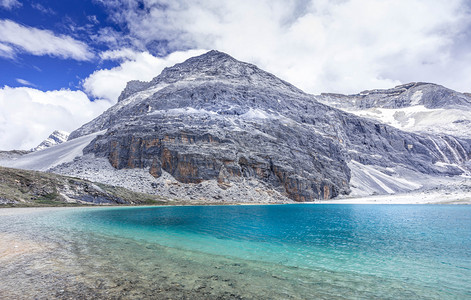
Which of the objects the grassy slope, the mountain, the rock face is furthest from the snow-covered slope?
the grassy slope

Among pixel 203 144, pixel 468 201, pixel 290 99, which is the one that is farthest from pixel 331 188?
pixel 290 99

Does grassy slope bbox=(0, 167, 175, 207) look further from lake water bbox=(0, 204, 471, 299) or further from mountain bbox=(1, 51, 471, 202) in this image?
lake water bbox=(0, 204, 471, 299)

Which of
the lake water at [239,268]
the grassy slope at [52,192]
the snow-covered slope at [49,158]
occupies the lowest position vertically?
the lake water at [239,268]

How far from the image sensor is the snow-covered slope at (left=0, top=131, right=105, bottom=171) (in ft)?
452

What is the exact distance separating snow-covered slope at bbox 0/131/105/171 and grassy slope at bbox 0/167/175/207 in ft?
225

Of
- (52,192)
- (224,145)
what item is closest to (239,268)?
(52,192)

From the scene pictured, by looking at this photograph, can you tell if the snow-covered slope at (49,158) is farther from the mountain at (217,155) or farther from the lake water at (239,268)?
the lake water at (239,268)

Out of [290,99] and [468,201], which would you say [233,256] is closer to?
[468,201]

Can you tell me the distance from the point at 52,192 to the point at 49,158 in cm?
9380

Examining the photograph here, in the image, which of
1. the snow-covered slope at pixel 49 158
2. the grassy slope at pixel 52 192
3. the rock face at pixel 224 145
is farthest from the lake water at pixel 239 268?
the snow-covered slope at pixel 49 158

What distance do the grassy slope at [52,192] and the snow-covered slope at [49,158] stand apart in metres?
68.6

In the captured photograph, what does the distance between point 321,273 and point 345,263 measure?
3.37 meters

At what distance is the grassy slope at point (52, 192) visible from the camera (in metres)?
63.5

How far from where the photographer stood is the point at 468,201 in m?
85.6
